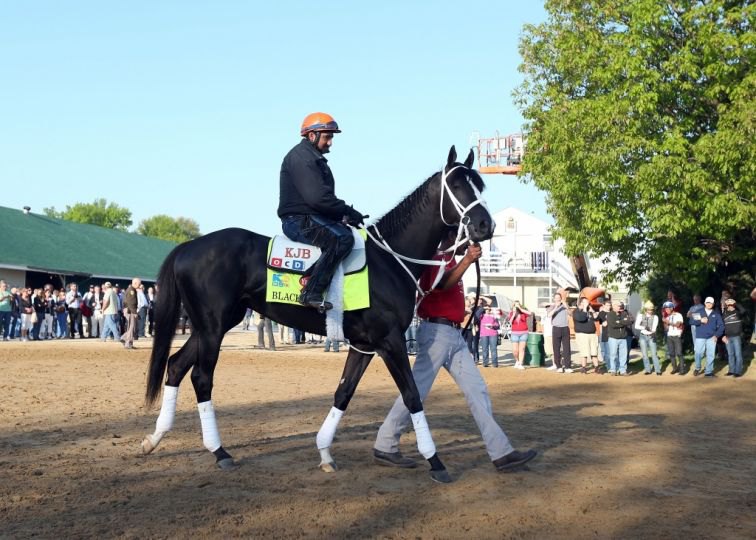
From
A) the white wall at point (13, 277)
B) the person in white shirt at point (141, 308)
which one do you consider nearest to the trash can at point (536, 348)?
A: the person in white shirt at point (141, 308)

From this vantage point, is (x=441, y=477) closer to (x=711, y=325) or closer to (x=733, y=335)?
(x=711, y=325)

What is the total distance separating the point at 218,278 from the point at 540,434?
15.3 ft

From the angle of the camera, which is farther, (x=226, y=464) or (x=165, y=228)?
(x=165, y=228)

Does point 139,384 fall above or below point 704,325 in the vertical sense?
below

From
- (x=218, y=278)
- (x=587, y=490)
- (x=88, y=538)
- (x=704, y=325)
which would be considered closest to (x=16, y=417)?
(x=218, y=278)

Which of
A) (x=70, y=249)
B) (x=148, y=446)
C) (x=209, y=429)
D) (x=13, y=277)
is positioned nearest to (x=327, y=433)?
(x=209, y=429)

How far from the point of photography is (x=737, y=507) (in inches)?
244

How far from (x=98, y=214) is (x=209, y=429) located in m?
108

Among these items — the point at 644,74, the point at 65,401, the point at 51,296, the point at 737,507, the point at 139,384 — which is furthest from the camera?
the point at 51,296

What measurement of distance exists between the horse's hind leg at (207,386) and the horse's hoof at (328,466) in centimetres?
85

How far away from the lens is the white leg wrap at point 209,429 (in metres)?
7.46

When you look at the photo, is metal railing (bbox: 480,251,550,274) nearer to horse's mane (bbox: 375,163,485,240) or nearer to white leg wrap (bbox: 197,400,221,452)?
horse's mane (bbox: 375,163,485,240)

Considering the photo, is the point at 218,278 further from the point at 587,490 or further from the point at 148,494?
the point at 587,490

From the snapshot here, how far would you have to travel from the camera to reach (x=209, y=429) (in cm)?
750
